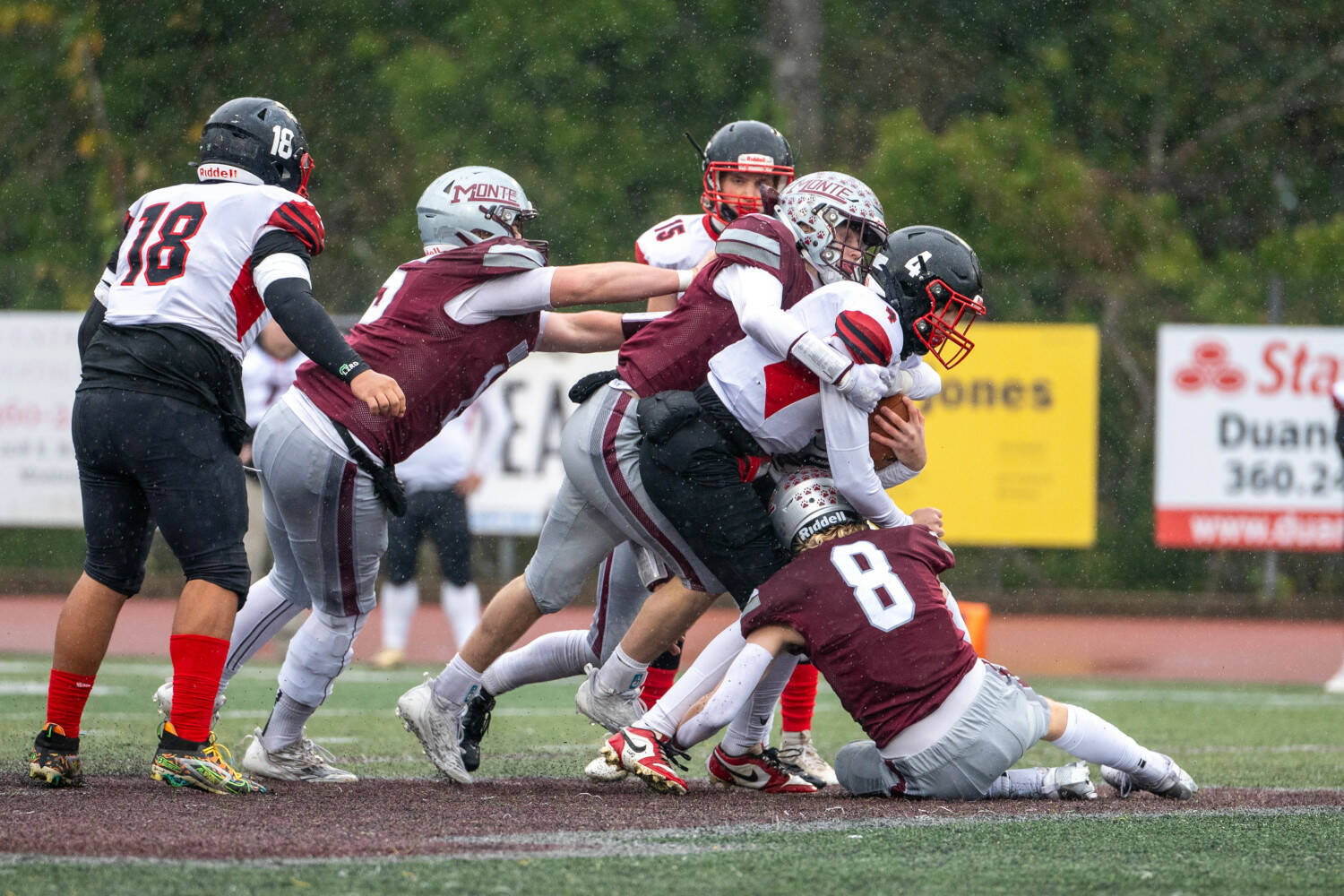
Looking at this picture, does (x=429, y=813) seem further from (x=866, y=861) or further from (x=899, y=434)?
(x=899, y=434)

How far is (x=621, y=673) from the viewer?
4.88 m

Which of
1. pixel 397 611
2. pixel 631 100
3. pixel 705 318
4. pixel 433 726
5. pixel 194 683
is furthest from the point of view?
pixel 631 100

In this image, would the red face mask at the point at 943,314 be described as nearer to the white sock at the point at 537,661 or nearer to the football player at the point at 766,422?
the football player at the point at 766,422

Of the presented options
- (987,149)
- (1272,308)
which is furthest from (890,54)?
(1272,308)

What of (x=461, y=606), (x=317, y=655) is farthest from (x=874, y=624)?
(x=461, y=606)

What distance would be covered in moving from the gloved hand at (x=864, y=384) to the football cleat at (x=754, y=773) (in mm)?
1116

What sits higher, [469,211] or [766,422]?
[469,211]

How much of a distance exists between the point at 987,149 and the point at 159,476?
12659mm

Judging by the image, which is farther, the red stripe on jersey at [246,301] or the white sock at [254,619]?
the white sock at [254,619]

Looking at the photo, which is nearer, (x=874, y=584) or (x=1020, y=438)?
(x=874, y=584)

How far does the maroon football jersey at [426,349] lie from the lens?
4586 millimetres

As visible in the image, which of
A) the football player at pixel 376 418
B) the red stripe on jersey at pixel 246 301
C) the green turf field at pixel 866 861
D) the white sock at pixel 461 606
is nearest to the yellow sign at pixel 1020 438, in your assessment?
the white sock at pixel 461 606

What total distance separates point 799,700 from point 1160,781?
1.22 metres

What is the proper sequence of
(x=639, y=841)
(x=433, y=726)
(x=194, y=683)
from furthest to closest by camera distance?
(x=433, y=726)
(x=194, y=683)
(x=639, y=841)
